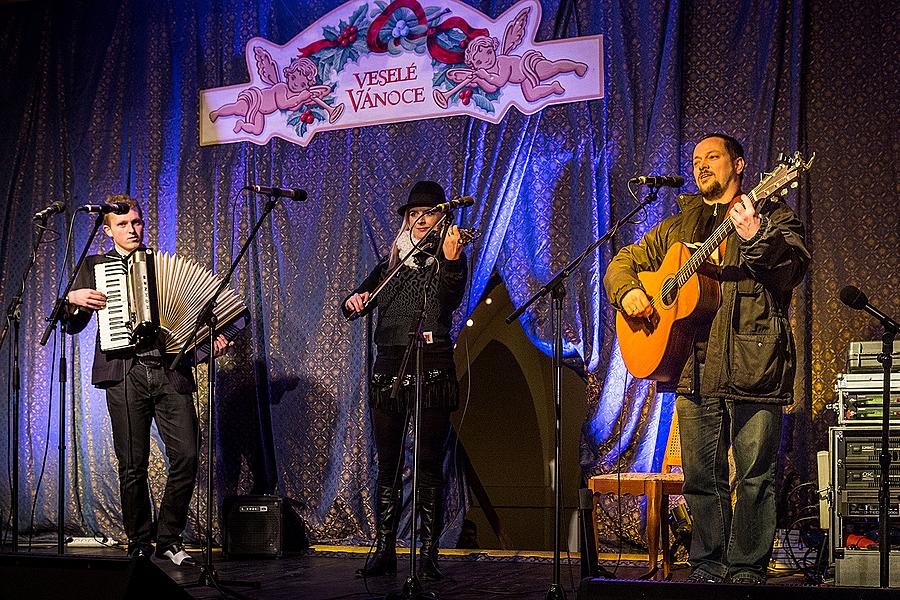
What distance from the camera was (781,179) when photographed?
404 centimetres

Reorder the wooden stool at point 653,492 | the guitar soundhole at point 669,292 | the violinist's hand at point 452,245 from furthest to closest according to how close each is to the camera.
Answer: the wooden stool at point 653,492 < the violinist's hand at point 452,245 < the guitar soundhole at point 669,292

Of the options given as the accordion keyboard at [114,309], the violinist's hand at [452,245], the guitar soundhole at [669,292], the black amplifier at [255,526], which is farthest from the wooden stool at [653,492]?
the accordion keyboard at [114,309]

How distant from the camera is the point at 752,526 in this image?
4.06 meters

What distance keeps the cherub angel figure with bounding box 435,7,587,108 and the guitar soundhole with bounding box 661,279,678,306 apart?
2031 millimetres

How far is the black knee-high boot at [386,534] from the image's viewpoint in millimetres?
5039

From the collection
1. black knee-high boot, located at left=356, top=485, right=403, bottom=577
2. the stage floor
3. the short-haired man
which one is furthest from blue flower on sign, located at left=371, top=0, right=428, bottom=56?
the stage floor

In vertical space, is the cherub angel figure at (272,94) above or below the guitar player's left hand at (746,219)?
above

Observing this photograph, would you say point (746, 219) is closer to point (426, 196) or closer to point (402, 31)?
point (426, 196)

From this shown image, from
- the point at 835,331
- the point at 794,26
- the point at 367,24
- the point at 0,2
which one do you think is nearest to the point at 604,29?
the point at 794,26

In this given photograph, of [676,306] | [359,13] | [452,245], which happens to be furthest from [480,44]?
[676,306]

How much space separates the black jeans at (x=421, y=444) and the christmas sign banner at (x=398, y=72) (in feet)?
6.85

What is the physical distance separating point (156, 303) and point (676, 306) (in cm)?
270

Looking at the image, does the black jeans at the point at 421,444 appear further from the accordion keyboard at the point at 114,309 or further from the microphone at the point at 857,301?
the microphone at the point at 857,301

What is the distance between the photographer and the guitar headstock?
3.98m
